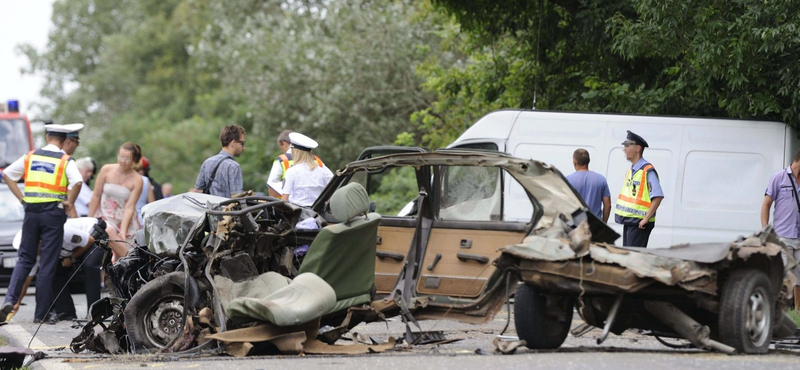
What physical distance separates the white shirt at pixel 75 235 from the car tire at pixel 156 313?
4027 millimetres

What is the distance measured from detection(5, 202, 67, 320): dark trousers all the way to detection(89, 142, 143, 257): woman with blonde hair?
4.45 feet

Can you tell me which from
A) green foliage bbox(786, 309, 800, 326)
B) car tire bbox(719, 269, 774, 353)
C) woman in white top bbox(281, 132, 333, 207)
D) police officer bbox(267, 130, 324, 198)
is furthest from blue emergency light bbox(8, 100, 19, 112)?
car tire bbox(719, 269, 774, 353)

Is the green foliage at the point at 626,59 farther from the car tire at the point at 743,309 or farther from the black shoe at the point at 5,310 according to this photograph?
the black shoe at the point at 5,310

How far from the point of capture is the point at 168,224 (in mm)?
8562

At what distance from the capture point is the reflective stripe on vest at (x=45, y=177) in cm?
1156

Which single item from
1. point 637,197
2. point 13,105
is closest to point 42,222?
point 637,197

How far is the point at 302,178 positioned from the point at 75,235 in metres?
2.56

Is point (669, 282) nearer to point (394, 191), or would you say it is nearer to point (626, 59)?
point (626, 59)

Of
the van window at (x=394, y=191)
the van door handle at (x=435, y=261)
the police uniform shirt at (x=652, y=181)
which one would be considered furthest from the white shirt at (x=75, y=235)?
the van window at (x=394, y=191)

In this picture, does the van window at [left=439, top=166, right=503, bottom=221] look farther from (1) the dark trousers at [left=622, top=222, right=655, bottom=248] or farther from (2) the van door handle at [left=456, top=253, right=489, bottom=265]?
(1) the dark trousers at [left=622, top=222, right=655, bottom=248]

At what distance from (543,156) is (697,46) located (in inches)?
79.4

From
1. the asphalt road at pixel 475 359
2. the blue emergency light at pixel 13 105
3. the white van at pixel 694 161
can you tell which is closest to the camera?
the asphalt road at pixel 475 359

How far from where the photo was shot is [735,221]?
41.7ft

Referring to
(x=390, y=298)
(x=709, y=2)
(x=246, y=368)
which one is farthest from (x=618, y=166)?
(x=246, y=368)
